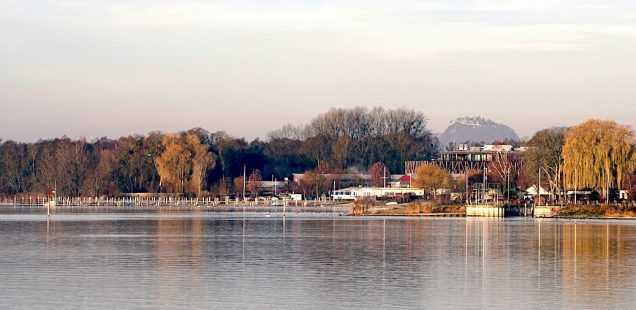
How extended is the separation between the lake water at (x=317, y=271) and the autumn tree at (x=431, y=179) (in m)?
85.9

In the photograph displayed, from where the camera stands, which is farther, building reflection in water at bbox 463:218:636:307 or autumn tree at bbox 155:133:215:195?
autumn tree at bbox 155:133:215:195

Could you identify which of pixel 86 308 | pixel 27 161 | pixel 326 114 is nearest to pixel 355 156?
pixel 326 114

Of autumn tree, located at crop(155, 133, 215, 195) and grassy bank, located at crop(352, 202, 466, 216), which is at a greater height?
autumn tree, located at crop(155, 133, 215, 195)

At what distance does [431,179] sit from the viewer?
147625 millimetres

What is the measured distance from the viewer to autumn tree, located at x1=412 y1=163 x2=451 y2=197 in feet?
483

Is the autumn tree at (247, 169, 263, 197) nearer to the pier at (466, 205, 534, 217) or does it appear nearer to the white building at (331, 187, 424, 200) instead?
the white building at (331, 187, 424, 200)

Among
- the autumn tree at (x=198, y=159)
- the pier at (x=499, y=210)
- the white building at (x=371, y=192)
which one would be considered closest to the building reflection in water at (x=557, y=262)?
the pier at (x=499, y=210)

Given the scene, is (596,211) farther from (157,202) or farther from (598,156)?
(157,202)

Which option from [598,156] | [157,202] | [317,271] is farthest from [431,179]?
[317,271]

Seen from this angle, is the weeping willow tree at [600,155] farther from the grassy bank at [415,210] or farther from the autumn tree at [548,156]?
the grassy bank at [415,210]

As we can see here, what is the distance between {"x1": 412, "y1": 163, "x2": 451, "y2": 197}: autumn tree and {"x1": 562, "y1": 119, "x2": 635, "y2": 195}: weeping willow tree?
5188 centimetres

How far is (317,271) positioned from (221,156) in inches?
4793

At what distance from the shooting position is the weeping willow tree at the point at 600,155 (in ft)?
304

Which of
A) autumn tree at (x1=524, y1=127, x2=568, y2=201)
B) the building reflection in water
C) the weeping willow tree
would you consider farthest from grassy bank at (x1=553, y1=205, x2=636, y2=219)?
the building reflection in water
